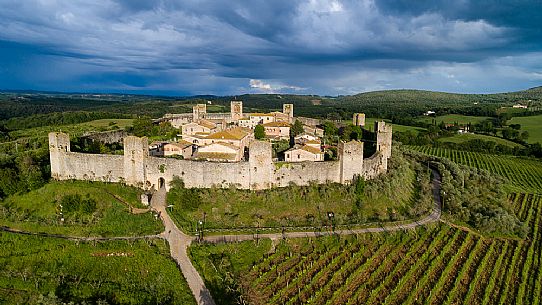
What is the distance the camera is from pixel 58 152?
35250 millimetres

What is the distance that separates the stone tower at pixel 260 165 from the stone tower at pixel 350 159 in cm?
662

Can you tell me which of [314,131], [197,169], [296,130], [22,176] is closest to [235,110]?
[314,131]

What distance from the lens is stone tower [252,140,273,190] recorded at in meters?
33.1

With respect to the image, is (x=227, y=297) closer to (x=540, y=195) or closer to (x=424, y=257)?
(x=424, y=257)

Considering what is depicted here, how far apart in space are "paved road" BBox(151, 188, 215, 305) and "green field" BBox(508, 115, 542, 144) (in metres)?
89.2

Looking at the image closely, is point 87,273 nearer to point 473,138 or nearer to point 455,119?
point 473,138

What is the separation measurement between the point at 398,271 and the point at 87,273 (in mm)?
20417

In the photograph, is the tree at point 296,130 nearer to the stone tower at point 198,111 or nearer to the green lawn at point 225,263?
the stone tower at point 198,111

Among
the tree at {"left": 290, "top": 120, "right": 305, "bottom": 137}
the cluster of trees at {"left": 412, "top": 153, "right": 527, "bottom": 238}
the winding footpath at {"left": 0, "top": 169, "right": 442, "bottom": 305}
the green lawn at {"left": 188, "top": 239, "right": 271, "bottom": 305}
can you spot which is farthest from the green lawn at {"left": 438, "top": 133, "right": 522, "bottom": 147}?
the green lawn at {"left": 188, "top": 239, "right": 271, "bottom": 305}

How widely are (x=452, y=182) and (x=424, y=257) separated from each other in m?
19.6

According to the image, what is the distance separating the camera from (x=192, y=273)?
79.6 ft

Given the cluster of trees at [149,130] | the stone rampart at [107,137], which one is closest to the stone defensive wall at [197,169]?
the stone rampart at [107,137]

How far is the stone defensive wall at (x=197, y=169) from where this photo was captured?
33500mm

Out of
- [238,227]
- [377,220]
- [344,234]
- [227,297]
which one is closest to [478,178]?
[377,220]
